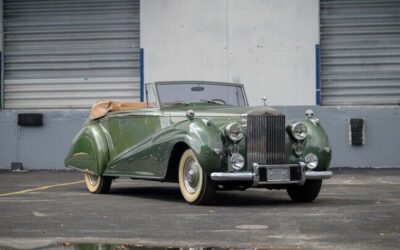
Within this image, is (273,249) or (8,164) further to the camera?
(8,164)

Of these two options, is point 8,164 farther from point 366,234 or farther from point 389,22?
point 366,234

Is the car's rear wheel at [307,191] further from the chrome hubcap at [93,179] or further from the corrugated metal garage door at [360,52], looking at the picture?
the corrugated metal garage door at [360,52]

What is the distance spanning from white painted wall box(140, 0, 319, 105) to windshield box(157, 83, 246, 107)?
6874mm

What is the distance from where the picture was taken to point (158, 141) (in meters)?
10.1

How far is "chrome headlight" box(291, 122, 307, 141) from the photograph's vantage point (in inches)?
374

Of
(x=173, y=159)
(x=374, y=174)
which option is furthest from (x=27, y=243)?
(x=374, y=174)

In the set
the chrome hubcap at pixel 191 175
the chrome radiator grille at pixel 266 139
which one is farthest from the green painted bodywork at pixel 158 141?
the chrome hubcap at pixel 191 175

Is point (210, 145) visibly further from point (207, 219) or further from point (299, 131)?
point (207, 219)

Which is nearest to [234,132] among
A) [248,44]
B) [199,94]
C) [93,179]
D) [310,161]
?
[310,161]

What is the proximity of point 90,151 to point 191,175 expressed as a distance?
2650 millimetres

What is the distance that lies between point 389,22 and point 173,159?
387 inches

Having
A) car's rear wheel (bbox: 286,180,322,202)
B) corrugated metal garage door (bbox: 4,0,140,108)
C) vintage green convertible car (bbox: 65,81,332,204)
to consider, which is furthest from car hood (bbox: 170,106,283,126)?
corrugated metal garage door (bbox: 4,0,140,108)

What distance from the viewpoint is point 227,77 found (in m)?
18.2

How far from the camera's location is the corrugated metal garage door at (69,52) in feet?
62.7
